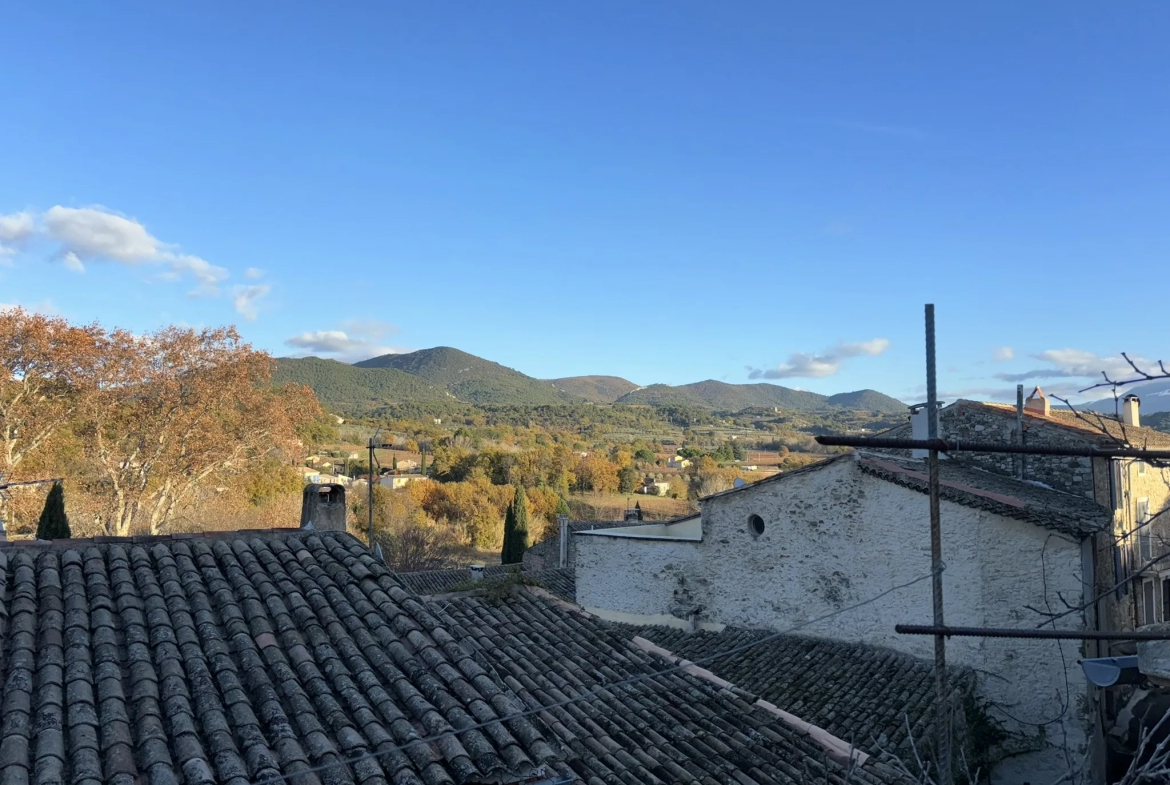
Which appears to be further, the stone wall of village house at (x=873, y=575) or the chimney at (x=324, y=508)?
the stone wall of village house at (x=873, y=575)

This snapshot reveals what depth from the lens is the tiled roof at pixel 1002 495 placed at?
31.9 feet

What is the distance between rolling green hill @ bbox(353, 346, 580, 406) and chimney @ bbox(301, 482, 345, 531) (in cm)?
10885

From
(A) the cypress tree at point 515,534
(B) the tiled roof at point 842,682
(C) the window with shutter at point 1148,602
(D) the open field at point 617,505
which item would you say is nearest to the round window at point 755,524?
(B) the tiled roof at point 842,682

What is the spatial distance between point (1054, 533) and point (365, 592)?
28.7 feet

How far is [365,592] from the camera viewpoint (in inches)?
209

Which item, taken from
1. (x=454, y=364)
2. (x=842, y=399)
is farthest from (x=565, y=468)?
(x=454, y=364)

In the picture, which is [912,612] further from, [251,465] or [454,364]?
[454,364]

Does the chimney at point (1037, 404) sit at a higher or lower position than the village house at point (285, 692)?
higher

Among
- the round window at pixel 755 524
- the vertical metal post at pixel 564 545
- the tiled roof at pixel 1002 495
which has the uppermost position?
the tiled roof at pixel 1002 495

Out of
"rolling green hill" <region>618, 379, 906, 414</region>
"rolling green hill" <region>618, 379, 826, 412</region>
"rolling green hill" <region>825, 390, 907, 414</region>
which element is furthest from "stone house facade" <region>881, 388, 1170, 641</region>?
"rolling green hill" <region>618, 379, 826, 412</region>

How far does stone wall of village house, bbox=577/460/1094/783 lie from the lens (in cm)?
962

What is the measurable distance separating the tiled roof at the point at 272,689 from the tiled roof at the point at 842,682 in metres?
2.19

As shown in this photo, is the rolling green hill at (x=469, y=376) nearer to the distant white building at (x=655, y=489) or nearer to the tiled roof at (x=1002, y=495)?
the distant white building at (x=655, y=489)

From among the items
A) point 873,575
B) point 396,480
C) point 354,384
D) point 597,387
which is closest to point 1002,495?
point 873,575
